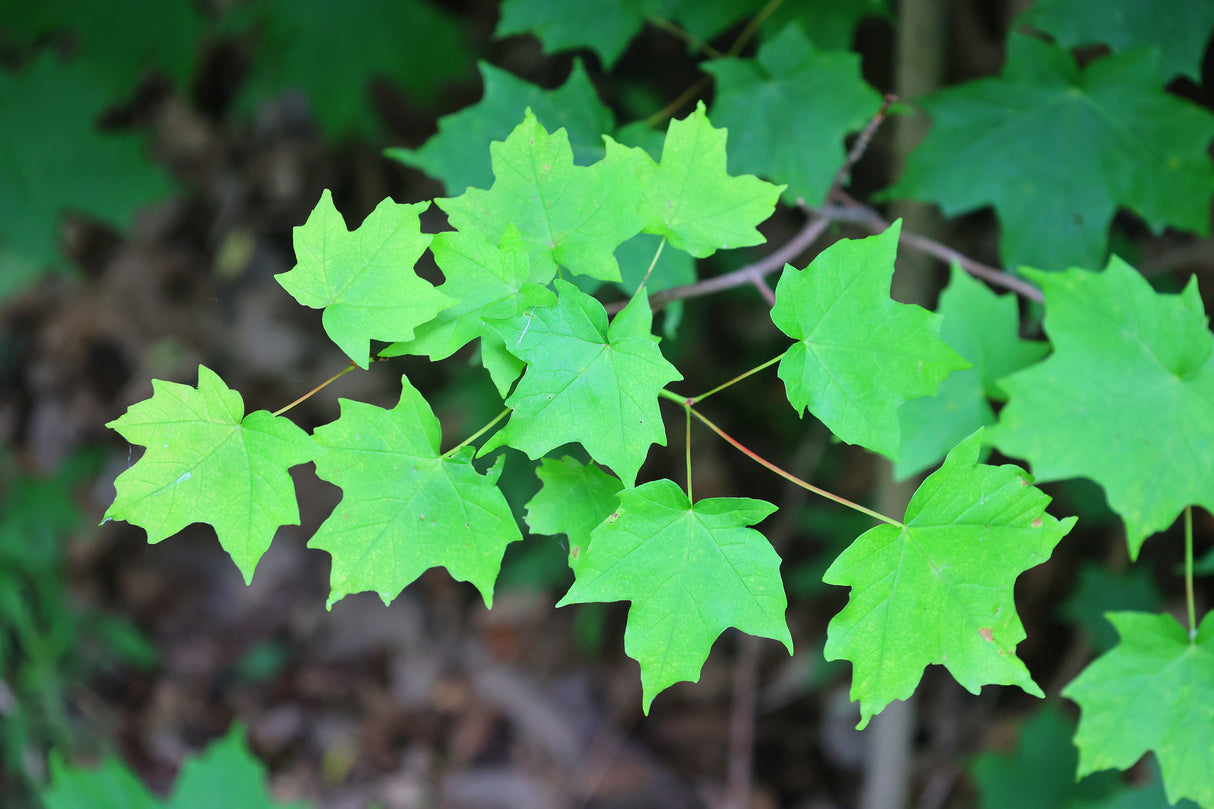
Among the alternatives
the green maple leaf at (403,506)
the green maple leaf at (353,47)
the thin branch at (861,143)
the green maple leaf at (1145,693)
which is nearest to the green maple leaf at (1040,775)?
the green maple leaf at (1145,693)

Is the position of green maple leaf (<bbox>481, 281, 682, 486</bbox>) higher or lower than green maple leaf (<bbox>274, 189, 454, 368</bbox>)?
lower

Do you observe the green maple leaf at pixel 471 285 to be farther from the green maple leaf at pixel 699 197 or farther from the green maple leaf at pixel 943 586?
the green maple leaf at pixel 943 586

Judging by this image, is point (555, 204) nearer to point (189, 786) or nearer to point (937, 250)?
point (937, 250)

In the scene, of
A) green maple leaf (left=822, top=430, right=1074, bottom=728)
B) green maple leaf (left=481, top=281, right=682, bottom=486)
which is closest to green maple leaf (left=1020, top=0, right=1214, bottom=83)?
green maple leaf (left=822, top=430, right=1074, bottom=728)

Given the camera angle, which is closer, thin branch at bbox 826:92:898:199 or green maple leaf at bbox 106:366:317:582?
green maple leaf at bbox 106:366:317:582

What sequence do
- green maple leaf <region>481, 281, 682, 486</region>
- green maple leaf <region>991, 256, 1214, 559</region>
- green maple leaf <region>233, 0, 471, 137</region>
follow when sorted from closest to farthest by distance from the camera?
green maple leaf <region>481, 281, 682, 486</region>, green maple leaf <region>991, 256, 1214, 559</region>, green maple leaf <region>233, 0, 471, 137</region>

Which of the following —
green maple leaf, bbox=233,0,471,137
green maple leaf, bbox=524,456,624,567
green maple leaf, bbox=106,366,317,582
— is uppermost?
green maple leaf, bbox=233,0,471,137

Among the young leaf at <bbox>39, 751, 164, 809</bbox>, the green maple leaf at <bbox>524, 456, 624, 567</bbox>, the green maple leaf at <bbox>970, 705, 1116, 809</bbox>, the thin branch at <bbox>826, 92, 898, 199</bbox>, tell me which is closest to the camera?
the green maple leaf at <bbox>524, 456, 624, 567</bbox>

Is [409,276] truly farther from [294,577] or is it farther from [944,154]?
[294,577]

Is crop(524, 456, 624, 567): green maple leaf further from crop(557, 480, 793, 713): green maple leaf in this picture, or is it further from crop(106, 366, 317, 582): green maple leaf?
crop(106, 366, 317, 582): green maple leaf
